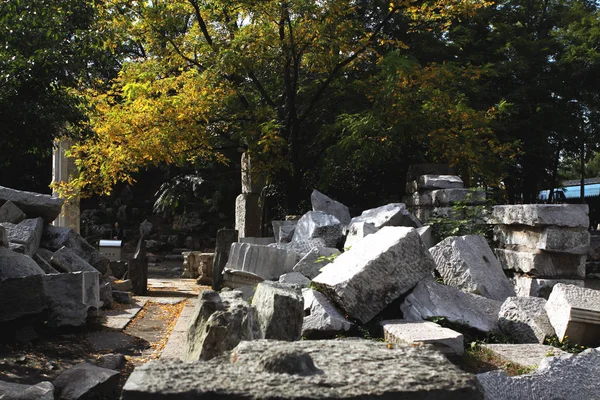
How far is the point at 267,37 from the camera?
11180mm

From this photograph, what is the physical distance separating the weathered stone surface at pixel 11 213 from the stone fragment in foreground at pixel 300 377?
6.85 metres

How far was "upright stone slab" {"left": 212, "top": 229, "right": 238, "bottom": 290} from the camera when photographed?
1102 centimetres

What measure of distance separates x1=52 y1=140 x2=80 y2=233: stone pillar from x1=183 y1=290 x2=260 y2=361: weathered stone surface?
12.2 m

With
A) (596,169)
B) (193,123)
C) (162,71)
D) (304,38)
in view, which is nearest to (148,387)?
Answer: (193,123)

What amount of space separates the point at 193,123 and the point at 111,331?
193 inches

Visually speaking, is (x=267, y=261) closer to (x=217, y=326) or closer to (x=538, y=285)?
(x=538, y=285)

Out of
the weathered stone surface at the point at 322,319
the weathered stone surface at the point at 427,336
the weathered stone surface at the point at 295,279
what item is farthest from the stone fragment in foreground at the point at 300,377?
the weathered stone surface at the point at 295,279

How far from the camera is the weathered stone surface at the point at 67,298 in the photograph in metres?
6.63

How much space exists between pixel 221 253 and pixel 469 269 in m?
5.64

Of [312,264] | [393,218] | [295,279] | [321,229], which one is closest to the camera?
[295,279]

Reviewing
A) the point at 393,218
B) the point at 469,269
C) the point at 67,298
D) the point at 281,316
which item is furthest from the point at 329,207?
the point at 281,316

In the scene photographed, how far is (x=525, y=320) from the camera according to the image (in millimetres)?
5480

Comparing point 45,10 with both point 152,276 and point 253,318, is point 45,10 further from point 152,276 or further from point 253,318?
point 152,276

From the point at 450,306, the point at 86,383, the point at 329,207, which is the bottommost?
the point at 86,383
